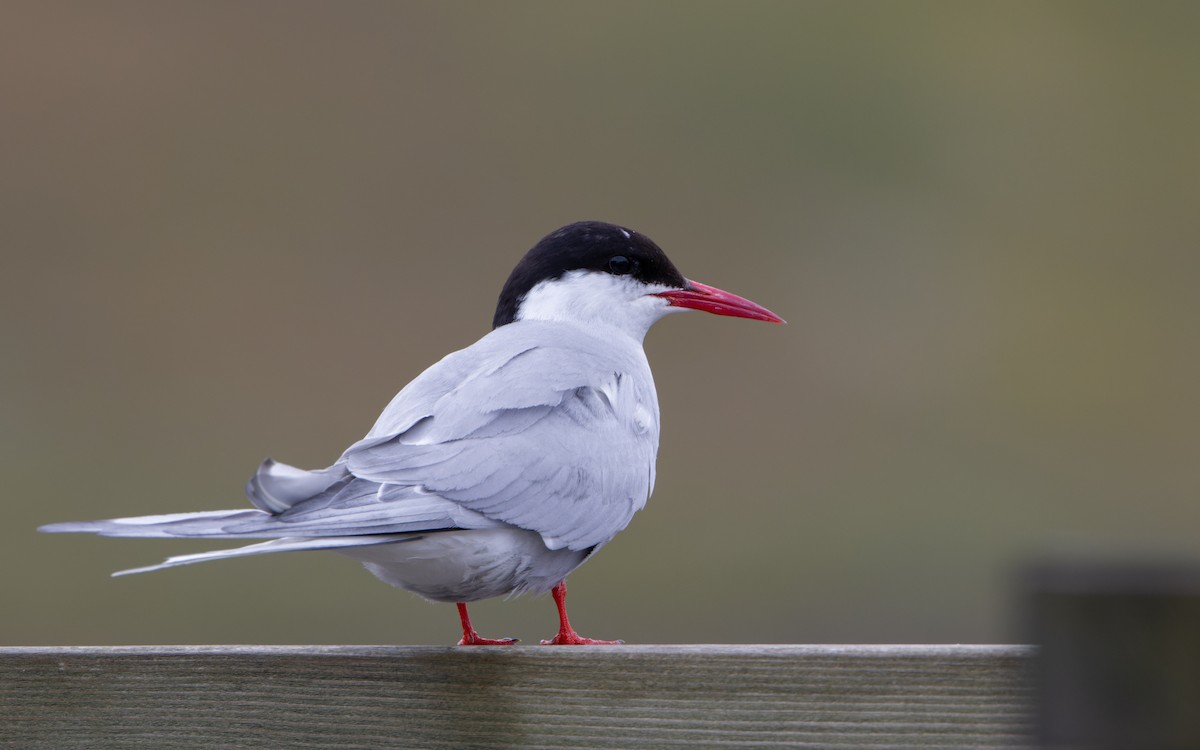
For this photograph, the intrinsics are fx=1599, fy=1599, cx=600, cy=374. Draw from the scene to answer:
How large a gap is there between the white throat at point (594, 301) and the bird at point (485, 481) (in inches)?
6.3

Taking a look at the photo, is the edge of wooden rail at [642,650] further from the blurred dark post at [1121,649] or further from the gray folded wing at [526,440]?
the blurred dark post at [1121,649]

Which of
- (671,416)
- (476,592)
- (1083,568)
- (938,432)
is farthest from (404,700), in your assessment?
(938,432)

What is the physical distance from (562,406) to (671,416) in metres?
5.57

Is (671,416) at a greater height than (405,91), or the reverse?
(405,91)

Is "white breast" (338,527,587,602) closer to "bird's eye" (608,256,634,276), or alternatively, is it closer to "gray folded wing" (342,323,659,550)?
"gray folded wing" (342,323,659,550)

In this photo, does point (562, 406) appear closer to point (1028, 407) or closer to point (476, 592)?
point (476, 592)

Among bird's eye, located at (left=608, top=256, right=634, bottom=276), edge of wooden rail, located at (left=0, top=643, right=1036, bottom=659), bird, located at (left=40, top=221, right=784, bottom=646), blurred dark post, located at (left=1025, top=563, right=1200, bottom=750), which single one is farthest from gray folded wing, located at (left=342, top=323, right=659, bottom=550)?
blurred dark post, located at (left=1025, top=563, right=1200, bottom=750)

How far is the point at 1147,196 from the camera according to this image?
10.1 metres

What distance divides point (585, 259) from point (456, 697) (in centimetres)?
185

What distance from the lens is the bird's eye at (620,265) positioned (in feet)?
13.2

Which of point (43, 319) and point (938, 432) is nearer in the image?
point (43, 319)

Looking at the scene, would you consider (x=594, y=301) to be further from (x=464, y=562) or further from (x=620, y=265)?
(x=464, y=562)

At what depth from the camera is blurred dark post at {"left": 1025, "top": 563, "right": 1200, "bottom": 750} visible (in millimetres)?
1331

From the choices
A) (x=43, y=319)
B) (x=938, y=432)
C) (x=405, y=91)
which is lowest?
(x=938, y=432)
